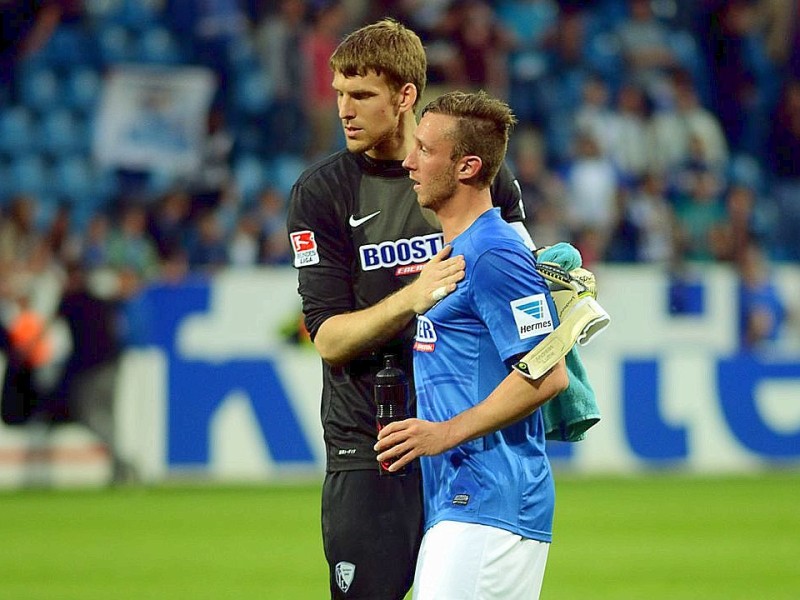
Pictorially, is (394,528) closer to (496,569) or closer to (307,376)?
(496,569)

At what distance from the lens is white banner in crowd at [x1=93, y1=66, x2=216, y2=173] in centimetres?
1630

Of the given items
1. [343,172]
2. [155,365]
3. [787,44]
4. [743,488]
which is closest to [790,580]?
[743,488]

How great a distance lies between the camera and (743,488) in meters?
12.6

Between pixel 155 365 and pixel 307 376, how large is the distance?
1315 millimetres

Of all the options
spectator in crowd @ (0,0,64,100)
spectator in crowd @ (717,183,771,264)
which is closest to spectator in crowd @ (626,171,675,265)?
spectator in crowd @ (717,183,771,264)

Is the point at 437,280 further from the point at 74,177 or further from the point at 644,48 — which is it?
the point at 644,48

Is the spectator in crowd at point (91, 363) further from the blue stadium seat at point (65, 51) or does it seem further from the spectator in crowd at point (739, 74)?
the spectator in crowd at point (739, 74)

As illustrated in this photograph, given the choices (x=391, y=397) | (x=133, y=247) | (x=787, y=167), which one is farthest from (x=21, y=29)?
(x=391, y=397)

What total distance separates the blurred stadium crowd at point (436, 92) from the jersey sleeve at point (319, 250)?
9905 millimetres

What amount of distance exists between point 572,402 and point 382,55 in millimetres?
1209

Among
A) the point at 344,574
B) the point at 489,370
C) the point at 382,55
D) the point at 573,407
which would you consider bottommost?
the point at 344,574

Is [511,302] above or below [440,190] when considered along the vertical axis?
below

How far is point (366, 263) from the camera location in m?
4.66

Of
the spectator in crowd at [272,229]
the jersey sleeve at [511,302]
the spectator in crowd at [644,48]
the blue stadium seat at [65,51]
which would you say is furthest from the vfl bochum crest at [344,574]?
the blue stadium seat at [65,51]
